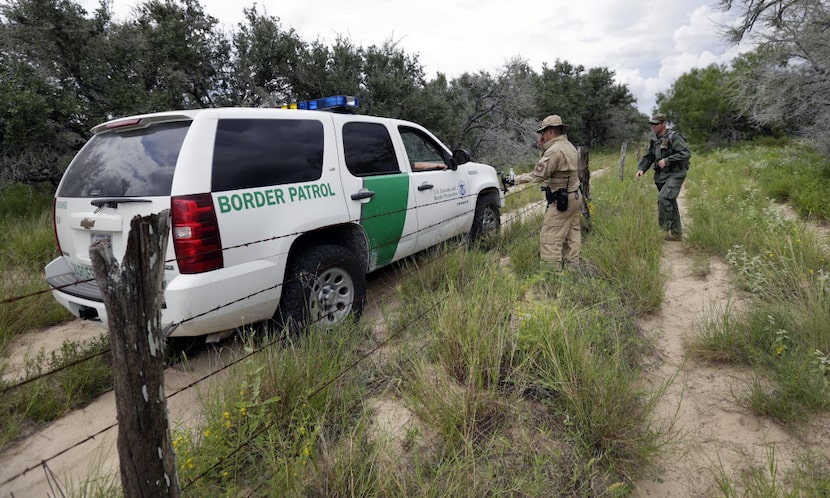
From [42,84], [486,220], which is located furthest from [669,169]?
[42,84]

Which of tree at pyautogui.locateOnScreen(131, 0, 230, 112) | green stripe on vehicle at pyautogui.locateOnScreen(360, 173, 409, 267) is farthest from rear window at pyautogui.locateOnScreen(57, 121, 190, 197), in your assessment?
tree at pyautogui.locateOnScreen(131, 0, 230, 112)

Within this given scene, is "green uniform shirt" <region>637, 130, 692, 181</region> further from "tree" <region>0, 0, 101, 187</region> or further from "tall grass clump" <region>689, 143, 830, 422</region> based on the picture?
"tree" <region>0, 0, 101, 187</region>

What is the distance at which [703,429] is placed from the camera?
88.9 inches

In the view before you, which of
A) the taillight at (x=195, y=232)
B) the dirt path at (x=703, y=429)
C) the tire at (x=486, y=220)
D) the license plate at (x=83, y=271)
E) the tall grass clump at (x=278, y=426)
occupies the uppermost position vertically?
the taillight at (x=195, y=232)

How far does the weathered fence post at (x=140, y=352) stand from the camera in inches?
46.7

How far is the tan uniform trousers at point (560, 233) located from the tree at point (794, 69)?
9.57 metres

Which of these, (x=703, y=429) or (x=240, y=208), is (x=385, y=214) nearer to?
(x=240, y=208)

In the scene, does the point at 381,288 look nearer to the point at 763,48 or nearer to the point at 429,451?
the point at 429,451

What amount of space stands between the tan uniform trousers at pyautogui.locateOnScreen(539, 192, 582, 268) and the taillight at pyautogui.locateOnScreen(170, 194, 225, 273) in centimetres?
324

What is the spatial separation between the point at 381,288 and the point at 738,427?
125 inches

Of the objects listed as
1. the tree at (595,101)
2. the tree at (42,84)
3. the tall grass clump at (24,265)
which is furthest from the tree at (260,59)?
the tree at (595,101)

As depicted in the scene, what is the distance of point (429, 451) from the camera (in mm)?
2047

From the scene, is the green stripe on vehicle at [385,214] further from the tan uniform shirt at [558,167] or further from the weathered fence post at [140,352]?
the weathered fence post at [140,352]

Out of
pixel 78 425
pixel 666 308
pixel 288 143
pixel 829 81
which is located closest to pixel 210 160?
pixel 288 143
